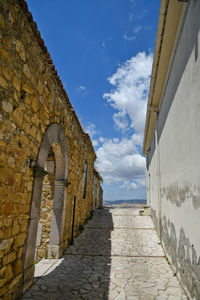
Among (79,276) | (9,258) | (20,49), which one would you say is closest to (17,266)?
(9,258)

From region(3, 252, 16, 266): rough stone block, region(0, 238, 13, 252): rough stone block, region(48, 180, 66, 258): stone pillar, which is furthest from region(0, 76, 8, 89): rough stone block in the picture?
region(48, 180, 66, 258): stone pillar

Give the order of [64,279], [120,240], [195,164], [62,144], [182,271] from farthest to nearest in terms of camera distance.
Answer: [120,240] → [62,144] → [64,279] → [182,271] → [195,164]

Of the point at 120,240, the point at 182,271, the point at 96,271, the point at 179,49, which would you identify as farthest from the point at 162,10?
the point at 120,240

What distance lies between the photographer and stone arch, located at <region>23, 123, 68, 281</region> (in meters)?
3.26

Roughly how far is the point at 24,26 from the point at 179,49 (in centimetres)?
283

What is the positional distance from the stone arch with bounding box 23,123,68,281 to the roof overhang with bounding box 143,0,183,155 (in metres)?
2.98

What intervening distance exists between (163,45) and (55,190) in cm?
452

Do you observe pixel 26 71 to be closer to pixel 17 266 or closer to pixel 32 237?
pixel 32 237

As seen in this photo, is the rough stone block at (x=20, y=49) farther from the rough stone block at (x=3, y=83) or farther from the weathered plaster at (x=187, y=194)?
the weathered plaster at (x=187, y=194)

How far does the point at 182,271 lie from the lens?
11.1ft

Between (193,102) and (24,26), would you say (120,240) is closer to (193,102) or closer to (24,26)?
(193,102)

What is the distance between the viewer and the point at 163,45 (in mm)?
4344

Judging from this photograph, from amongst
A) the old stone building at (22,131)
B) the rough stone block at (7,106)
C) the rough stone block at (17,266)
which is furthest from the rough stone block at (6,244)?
the rough stone block at (7,106)

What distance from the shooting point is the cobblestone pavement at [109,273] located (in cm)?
318
